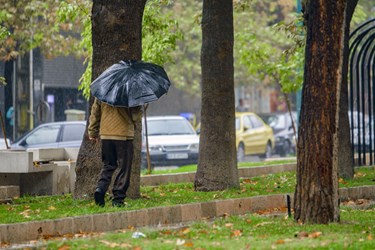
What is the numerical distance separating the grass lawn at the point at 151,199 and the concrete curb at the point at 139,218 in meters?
0.26

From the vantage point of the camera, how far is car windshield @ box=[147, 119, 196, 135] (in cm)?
3331

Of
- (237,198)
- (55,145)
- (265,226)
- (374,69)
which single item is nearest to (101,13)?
(237,198)

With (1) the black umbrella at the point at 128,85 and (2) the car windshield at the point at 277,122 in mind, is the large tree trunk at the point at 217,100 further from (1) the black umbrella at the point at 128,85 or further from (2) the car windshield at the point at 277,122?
(2) the car windshield at the point at 277,122

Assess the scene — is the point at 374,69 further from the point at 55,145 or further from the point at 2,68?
the point at 2,68

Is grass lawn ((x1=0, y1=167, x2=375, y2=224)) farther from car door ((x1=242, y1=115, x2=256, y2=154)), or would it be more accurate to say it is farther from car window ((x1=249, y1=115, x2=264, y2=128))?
car window ((x1=249, y1=115, x2=264, y2=128))

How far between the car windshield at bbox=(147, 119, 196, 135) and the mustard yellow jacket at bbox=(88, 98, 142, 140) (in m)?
18.4

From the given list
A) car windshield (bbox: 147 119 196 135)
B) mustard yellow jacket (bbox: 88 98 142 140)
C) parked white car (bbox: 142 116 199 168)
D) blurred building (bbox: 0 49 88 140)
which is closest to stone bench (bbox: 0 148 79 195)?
mustard yellow jacket (bbox: 88 98 142 140)

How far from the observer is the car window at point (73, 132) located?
30.5 metres

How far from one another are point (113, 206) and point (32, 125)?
28.6m

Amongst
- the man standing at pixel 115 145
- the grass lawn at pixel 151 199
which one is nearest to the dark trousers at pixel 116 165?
the man standing at pixel 115 145

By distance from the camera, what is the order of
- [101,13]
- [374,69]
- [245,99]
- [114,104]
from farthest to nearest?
[245,99], [374,69], [101,13], [114,104]

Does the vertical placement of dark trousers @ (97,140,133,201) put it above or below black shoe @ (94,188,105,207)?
above

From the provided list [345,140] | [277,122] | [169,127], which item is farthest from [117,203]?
[277,122]

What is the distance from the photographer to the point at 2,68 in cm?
4119
